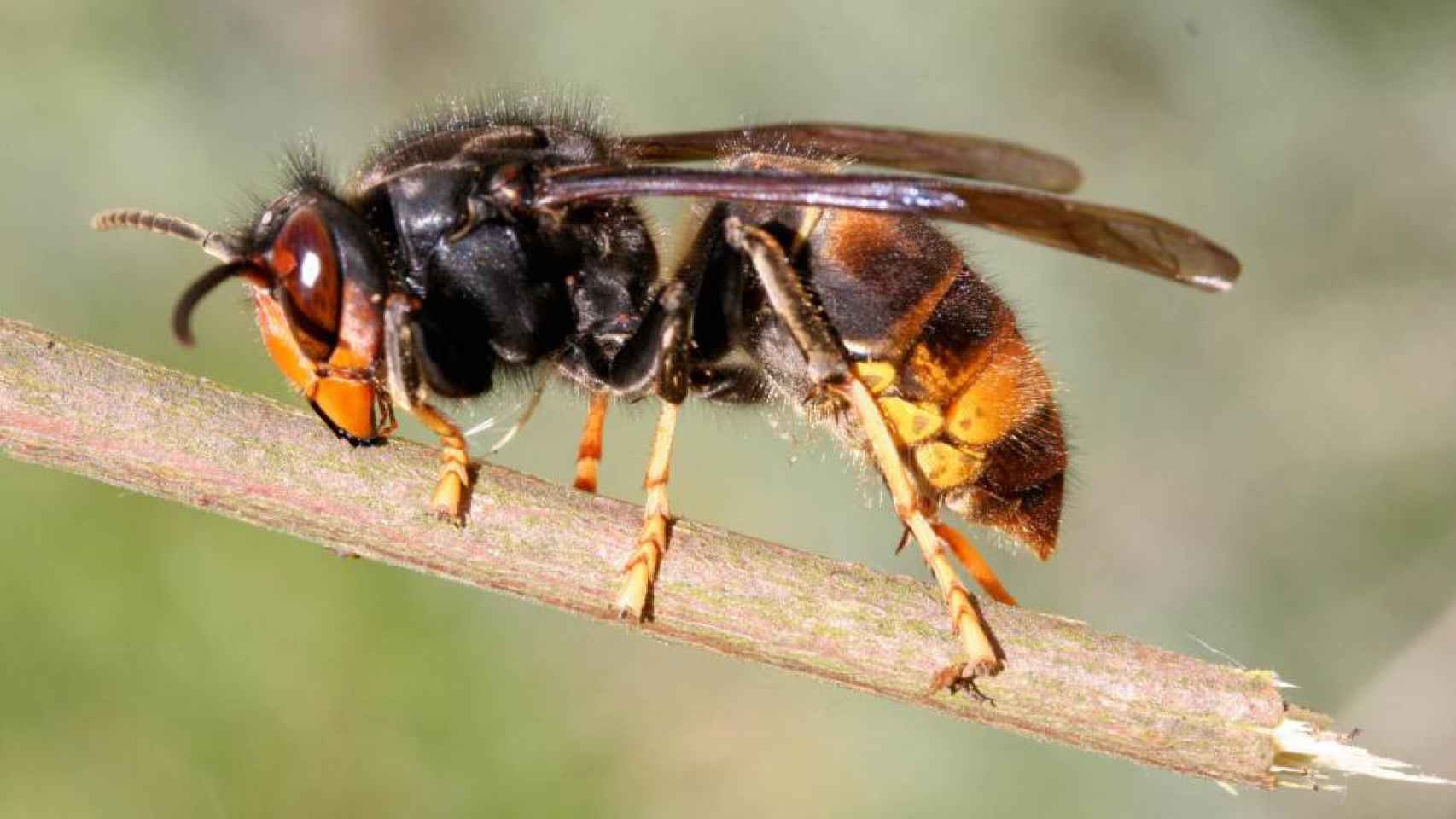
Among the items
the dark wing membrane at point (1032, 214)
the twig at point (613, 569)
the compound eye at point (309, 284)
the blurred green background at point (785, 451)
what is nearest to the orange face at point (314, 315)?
the compound eye at point (309, 284)

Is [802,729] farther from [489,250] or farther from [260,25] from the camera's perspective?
Result: [260,25]

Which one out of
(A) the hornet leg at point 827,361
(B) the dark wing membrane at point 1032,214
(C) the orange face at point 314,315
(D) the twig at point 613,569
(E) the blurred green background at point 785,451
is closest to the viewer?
(D) the twig at point 613,569

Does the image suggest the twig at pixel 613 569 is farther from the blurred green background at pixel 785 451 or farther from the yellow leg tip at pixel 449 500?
the blurred green background at pixel 785 451

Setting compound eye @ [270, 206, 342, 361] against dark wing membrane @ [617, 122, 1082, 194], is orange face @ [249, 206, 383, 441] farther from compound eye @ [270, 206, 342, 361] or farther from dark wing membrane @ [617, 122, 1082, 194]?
dark wing membrane @ [617, 122, 1082, 194]

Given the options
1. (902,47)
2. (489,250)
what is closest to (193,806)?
(489,250)

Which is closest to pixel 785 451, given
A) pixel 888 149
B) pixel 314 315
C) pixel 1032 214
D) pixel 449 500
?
pixel 888 149

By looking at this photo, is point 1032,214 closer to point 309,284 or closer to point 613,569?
point 613,569
